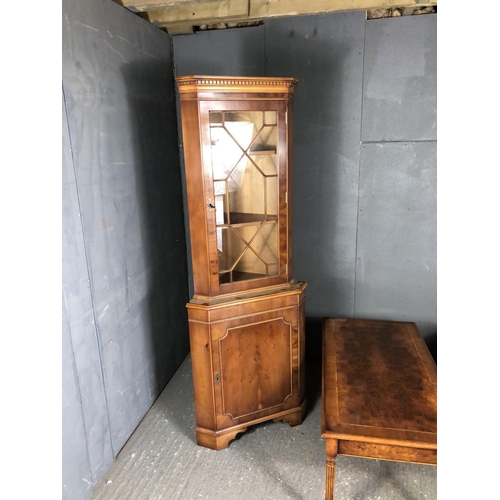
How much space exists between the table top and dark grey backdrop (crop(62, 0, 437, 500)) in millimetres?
389

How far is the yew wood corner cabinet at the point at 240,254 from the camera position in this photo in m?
1.79

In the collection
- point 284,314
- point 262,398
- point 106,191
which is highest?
point 106,191

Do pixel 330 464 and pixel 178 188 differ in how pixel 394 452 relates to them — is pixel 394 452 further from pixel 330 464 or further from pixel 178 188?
pixel 178 188

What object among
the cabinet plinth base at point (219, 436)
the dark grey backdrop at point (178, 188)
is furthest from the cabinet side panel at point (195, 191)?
the cabinet plinth base at point (219, 436)

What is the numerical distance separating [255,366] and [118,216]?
3.28 feet

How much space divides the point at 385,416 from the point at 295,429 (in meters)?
0.71

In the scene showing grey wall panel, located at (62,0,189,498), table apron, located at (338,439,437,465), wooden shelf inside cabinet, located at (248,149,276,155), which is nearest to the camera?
table apron, located at (338,439,437,465)

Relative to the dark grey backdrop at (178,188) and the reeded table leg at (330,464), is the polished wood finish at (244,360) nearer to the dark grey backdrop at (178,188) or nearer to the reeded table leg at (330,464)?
the dark grey backdrop at (178,188)

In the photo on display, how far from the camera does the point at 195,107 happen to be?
1.73 metres

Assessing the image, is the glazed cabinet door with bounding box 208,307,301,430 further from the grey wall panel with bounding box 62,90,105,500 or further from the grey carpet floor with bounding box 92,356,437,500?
the grey wall panel with bounding box 62,90,105,500

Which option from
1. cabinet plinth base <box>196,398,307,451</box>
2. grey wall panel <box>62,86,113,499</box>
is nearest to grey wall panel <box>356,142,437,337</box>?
cabinet plinth base <box>196,398,307,451</box>

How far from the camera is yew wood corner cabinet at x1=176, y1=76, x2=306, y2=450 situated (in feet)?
5.86

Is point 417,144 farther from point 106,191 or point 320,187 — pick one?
point 106,191
